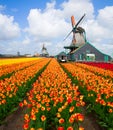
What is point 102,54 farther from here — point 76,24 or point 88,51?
point 76,24

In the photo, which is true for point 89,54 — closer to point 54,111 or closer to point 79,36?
Result: point 79,36

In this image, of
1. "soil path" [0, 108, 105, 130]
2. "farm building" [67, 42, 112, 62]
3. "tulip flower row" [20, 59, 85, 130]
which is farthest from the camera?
"farm building" [67, 42, 112, 62]

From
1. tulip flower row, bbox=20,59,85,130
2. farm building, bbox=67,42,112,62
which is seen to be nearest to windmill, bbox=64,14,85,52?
farm building, bbox=67,42,112,62

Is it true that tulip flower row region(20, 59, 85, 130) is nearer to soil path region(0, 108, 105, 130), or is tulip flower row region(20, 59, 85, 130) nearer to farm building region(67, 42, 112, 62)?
soil path region(0, 108, 105, 130)

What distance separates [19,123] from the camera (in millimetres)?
9164

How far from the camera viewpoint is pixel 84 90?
13242 millimetres

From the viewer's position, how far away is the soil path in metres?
8.69

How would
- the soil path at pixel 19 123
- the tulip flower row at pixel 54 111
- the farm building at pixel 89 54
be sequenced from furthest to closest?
the farm building at pixel 89 54 < the soil path at pixel 19 123 < the tulip flower row at pixel 54 111

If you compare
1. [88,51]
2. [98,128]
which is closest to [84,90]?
[98,128]

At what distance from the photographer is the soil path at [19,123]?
869 cm

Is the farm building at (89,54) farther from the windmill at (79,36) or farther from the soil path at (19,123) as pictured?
the soil path at (19,123)

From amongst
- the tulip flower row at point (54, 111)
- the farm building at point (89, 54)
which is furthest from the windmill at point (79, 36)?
the tulip flower row at point (54, 111)

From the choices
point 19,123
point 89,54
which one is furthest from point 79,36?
point 19,123

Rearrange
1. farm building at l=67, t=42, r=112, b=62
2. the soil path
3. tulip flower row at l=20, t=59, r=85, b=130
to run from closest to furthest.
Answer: tulip flower row at l=20, t=59, r=85, b=130
the soil path
farm building at l=67, t=42, r=112, b=62
